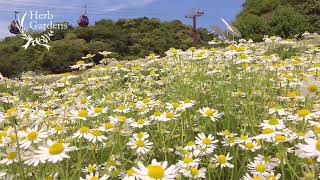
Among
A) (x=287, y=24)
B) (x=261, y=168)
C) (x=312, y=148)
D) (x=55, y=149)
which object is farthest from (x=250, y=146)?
(x=287, y=24)

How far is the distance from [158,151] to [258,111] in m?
1.16

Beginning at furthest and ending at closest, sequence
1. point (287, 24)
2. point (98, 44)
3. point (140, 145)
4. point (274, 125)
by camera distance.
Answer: point (98, 44) → point (287, 24) → point (140, 145) → point (274, 125)

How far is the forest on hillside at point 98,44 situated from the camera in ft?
83.1

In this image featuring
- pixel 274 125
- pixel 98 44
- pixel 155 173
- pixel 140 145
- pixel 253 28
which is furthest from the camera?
pixel 98 44

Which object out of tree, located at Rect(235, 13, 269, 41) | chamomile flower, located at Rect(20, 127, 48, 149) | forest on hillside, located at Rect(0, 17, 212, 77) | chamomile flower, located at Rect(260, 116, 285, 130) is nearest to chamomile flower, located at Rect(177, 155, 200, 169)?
chamomile flower, located at Rect(260, 116, 285, 130)

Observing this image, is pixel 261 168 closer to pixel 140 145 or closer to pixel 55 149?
pixel 140 145

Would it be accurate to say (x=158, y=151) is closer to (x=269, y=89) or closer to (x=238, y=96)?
(x=238, y=96)

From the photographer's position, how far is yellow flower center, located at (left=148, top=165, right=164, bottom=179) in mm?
1732

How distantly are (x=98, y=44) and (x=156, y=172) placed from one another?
2471 centimetres

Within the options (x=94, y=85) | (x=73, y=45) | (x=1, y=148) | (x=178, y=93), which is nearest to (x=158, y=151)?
(x=1, y=148)

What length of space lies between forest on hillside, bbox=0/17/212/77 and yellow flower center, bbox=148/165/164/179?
71.8ft

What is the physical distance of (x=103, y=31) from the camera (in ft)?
95.3

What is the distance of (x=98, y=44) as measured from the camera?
85.4 feet

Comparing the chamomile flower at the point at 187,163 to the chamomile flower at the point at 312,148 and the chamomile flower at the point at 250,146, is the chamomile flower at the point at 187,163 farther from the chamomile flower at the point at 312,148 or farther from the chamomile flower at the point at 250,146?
the chamomile flower at the point at 312,148
